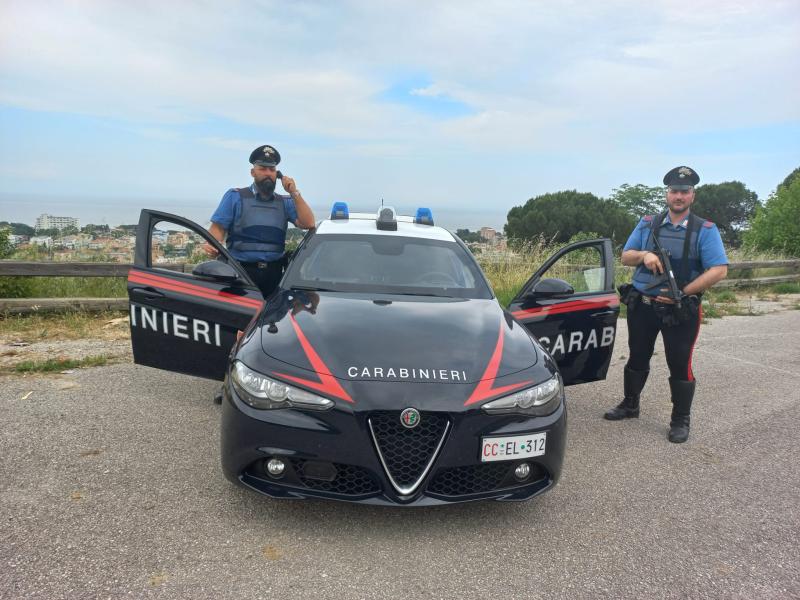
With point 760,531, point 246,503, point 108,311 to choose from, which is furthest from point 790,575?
point 108,311

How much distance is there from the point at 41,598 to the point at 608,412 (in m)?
3.96

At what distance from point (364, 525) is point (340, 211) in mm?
2862

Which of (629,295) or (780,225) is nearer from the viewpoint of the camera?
(629,295)

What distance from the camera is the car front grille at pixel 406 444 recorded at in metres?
2.68

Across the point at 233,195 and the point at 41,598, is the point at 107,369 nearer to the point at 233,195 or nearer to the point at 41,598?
the point at 233,195

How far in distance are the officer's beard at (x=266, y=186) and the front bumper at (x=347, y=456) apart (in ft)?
8.66

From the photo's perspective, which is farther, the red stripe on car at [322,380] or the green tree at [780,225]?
the green tree at [780,225]

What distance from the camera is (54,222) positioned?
10352 mm

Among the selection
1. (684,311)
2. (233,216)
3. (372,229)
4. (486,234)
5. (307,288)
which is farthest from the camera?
(486,234)

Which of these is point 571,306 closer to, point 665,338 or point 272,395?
point 665,338

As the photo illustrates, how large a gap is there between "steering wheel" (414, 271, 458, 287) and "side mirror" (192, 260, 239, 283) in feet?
4.01

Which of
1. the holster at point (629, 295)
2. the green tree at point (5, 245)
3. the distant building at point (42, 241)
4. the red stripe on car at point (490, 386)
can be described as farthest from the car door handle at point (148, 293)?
the distant building at point (42, 241)

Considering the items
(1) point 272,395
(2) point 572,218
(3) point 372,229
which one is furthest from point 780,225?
(2) point 572,218

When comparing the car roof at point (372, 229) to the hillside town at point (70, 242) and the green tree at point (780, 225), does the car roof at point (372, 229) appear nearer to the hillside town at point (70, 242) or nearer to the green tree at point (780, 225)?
the hillside town at point (70, 242)
